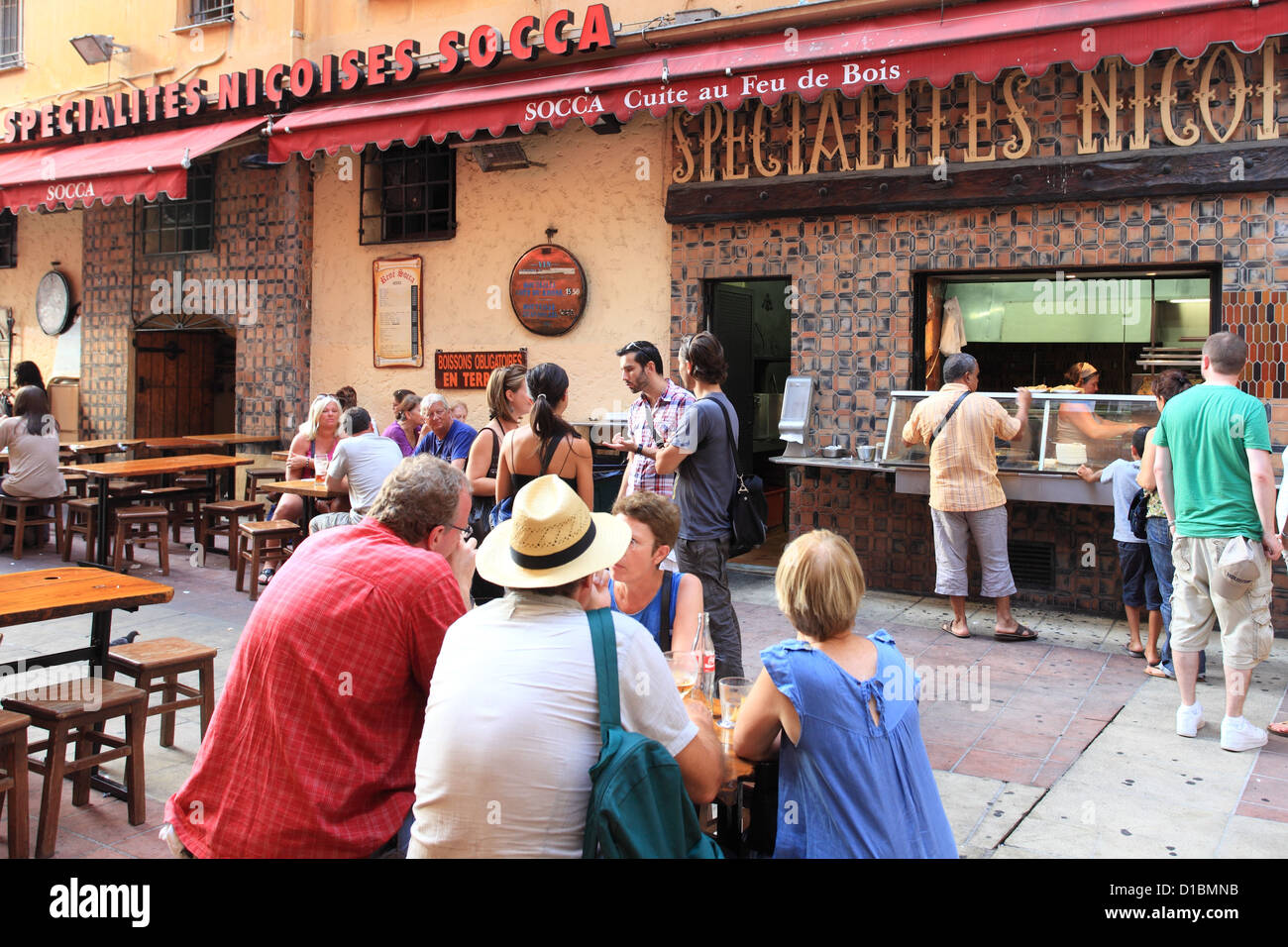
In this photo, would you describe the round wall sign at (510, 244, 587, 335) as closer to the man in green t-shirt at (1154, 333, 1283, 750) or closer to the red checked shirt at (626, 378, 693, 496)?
the red checked shirt at (626, 378, 693, 496)

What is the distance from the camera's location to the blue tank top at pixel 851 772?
8.58 feet

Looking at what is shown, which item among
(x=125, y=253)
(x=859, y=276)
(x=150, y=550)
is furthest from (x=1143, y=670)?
(x=125, y=253)

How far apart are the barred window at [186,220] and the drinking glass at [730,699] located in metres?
11.6

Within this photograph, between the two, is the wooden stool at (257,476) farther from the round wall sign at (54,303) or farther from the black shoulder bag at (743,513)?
the black shoulder bag at (743,513)

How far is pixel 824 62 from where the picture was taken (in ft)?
25.3

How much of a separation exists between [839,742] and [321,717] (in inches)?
53.2

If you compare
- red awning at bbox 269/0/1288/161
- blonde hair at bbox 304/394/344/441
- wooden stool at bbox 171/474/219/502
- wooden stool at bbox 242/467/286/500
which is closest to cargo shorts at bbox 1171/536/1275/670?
red awning at bbox 269/0/1288/161

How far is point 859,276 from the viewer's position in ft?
28.6

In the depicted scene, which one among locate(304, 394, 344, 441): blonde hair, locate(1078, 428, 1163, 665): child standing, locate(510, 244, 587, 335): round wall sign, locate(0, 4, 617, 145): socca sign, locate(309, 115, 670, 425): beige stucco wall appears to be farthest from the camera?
locate(510, 244, 587, 335): round wall sign

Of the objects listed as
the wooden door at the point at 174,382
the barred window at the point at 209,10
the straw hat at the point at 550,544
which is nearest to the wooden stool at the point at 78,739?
the straw hat at the point at 550,544

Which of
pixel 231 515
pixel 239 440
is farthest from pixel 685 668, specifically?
pixel 239 440

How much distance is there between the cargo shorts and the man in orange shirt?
190 cm

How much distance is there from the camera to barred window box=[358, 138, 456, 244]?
36.8 ft

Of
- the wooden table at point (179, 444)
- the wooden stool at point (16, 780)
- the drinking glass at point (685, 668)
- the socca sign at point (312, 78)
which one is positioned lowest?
the wooden stool at point (16, 780)
